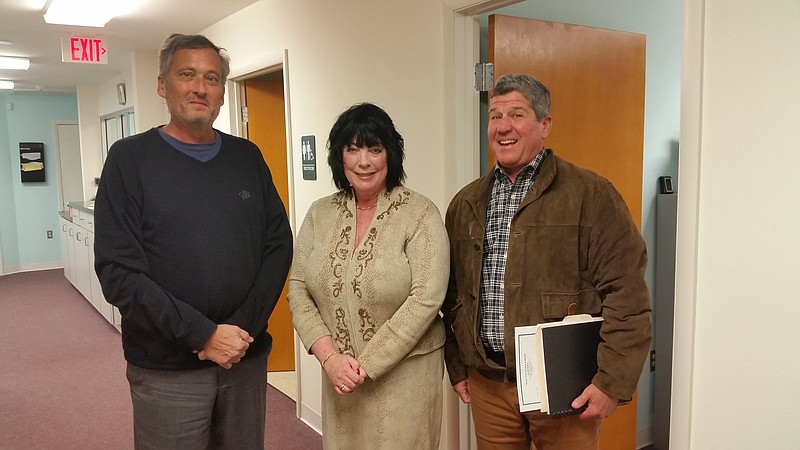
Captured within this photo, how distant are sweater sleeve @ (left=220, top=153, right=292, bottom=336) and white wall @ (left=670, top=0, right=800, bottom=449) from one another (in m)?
1.10

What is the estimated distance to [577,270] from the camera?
1.53m

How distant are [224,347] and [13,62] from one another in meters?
5.37

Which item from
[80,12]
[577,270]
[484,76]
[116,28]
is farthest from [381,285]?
[116,28]

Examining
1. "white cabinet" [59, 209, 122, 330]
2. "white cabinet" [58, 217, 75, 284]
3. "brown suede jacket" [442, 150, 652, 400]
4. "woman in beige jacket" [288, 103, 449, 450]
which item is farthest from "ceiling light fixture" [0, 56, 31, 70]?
"brown suede jacket" [442, 150, 652, 400]

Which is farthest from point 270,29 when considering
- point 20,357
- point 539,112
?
point 20,357

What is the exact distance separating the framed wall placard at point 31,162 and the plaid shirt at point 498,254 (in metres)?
8.80

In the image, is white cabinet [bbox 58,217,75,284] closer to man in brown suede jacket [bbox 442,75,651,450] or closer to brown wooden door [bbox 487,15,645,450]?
brown wooden door [bbox 487,15,645,450]

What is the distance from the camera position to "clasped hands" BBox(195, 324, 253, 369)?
1.59 meters

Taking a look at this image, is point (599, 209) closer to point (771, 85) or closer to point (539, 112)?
point (539, 112)

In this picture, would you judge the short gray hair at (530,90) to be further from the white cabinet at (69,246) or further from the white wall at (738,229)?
the white cabinet at (69,246)

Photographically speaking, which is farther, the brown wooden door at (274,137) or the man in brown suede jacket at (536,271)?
the brown wooden door at (274,137)

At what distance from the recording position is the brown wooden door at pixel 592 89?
2227 millimetres

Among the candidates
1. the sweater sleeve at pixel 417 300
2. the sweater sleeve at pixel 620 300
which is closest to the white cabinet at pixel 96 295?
the sweater sleeve at pixel 417 300

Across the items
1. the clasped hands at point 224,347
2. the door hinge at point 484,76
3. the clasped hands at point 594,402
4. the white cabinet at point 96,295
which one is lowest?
the white cabinet at point 96,295
